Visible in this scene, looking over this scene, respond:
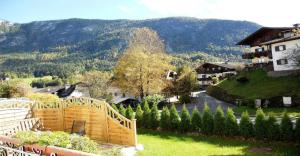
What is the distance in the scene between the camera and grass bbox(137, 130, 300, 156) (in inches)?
654

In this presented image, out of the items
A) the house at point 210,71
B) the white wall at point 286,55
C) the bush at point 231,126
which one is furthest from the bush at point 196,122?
the house at point 210,71

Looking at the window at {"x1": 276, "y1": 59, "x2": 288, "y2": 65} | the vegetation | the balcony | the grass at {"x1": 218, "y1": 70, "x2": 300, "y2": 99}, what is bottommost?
the grass at {"x1": 218, "y1": 70, "x2": 300, "y2": 99}

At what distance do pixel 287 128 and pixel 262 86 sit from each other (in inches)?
1128

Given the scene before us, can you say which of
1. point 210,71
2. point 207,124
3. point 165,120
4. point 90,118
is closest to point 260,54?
point 210,71

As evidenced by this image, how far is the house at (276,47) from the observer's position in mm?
47844

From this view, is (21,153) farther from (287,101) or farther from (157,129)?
(287,101)

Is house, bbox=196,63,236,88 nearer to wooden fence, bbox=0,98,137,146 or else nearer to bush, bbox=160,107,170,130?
bush, bbox=160,107,170,130

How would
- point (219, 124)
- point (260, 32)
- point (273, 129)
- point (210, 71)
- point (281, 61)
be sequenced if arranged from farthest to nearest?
point (210, 71) → point (260, 32) → point (281, 61) → point (219, 124) → point (273, 129)

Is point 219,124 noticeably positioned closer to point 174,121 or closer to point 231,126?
point 231,126

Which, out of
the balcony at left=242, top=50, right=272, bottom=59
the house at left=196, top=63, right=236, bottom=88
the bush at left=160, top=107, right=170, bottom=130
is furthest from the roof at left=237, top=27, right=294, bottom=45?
the bush at left=160, top=107, right=170, bottom=130

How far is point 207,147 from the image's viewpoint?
19094mm

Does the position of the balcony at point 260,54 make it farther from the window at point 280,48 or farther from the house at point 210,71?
the house at point 210,71

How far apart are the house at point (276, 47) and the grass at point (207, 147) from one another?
90.2 feet

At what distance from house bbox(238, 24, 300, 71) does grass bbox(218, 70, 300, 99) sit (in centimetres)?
233
